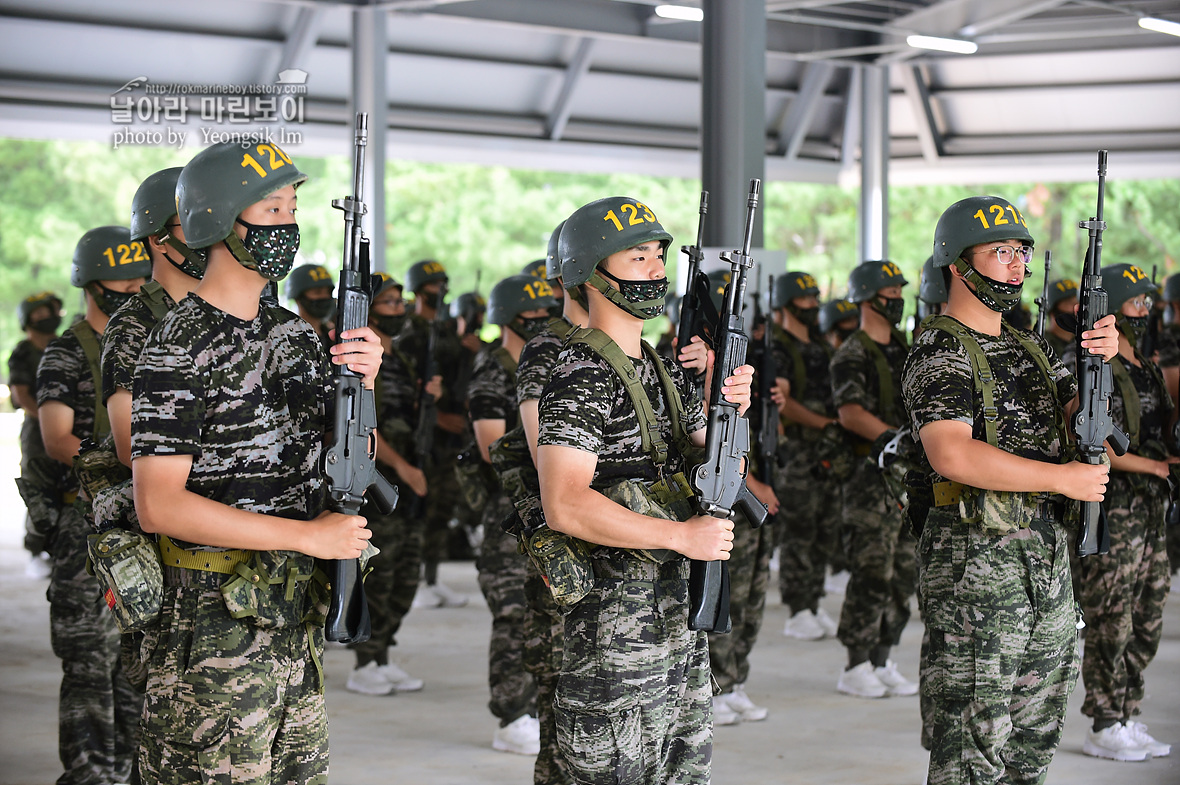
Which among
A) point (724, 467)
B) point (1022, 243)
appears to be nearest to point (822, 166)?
point (1022, 243)

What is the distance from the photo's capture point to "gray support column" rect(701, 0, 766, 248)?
7441 millimetres

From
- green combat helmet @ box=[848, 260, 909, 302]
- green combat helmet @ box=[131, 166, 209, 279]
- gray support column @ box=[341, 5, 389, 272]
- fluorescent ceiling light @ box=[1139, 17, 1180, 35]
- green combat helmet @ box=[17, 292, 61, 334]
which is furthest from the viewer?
fluorescent ceiling light @ box=[1139, 17, 1180, 35]

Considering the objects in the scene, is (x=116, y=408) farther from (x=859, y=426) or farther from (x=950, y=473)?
(x=859, y=426)

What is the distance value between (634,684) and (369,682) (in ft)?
12.8

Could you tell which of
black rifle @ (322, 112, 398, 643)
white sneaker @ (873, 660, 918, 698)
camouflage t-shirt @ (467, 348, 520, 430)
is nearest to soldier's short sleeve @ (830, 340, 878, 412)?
white sneaker @ (873, 660, 918, 698)

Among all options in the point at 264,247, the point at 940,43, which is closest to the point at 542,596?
the point at 264,247

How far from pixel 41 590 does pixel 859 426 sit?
21.3 feet

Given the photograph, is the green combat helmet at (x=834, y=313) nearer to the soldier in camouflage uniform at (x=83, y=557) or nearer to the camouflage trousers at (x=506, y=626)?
the camouflage trousers at (x=506, y=626)

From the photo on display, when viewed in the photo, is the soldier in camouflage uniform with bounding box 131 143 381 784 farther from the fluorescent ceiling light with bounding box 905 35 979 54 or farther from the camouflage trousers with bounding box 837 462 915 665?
the fluorescent ceiling light with bounding box 905 35 979 54

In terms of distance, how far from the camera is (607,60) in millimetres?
14812

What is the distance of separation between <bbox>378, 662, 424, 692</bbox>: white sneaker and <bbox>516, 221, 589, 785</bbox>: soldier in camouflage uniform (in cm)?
196

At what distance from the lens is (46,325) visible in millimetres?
9258

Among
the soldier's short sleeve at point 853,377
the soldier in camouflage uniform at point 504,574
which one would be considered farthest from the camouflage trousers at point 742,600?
the soldier in camouflage uniform at point 504,574

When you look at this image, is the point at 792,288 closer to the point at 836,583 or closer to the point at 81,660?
the point at 836,583
